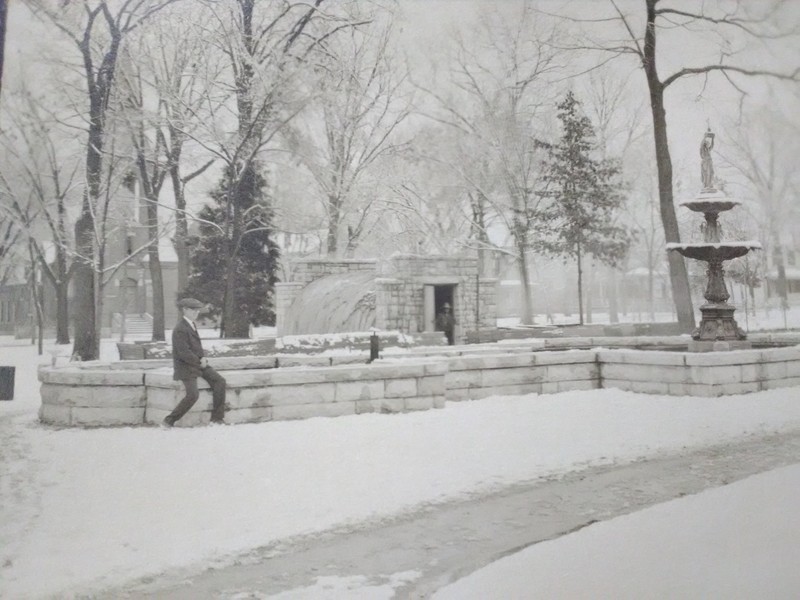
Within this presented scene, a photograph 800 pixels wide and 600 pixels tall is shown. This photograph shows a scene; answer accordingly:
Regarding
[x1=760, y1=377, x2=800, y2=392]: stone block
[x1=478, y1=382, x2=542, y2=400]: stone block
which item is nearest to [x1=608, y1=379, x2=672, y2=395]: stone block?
[x1=478, y1=382, x2=542, y2=400]: stone block

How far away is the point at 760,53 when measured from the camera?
14.5 feet

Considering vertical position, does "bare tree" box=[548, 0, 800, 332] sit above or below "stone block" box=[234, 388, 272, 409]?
above

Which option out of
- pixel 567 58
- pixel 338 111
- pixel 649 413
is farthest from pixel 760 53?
pixel 338 111

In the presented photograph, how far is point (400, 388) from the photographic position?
633 cm

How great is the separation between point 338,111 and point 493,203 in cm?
565

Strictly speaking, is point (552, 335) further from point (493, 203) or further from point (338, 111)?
point (338, 111)

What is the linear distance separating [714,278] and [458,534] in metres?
6.20

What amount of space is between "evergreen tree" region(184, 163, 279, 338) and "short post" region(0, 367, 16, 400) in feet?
42.7

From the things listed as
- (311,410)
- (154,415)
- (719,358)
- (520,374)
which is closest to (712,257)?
(719,358)

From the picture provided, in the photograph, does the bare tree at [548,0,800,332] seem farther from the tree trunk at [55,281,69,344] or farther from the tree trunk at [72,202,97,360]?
the tree trunk at [72,202,97,360]

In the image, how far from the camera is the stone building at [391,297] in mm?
15680

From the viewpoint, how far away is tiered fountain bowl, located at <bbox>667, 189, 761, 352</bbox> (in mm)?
7582

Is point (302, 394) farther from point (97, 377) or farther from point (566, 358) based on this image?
point (566, 358)

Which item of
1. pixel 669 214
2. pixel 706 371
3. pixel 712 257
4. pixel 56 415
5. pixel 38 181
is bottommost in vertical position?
pixel 56 415
